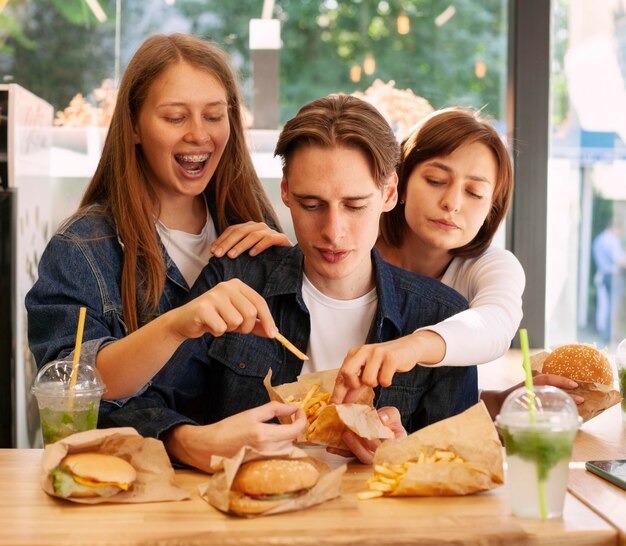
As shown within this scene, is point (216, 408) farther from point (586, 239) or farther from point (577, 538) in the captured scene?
point (586, 239)

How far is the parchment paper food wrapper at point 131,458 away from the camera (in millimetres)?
1338

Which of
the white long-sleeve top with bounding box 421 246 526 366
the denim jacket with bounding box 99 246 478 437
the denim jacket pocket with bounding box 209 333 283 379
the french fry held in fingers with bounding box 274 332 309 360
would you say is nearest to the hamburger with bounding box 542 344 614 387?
the white long-sleeve top with bounding box 421 246 526 366

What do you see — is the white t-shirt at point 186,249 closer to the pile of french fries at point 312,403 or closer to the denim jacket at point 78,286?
the denim jacket at point 78,286

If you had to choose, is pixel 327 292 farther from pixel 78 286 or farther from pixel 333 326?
pixel 78 286

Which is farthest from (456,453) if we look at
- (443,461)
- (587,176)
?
(587,176)

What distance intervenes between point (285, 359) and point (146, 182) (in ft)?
1.89

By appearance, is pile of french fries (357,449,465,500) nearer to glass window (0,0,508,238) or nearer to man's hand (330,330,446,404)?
man's hand (330,330,446,404)

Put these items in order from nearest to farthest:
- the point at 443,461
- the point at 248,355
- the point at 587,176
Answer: the point at 443,461 < the point at 248,355 < the point at 587,176

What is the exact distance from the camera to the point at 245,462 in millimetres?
1326

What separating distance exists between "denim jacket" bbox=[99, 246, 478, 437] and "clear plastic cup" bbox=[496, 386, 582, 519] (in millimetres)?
548

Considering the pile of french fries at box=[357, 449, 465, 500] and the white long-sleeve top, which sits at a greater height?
the white long-sleeve top

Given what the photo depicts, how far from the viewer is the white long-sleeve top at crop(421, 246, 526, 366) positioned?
1695 millimetres

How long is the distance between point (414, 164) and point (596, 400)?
67 cm

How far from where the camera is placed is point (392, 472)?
4.50 ft
